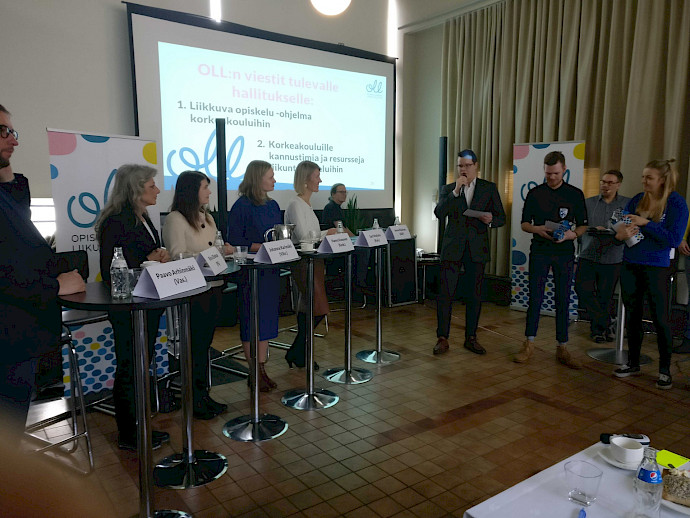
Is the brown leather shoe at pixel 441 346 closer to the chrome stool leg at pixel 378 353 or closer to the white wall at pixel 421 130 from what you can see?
the chrome stool leg at pixel 378 353

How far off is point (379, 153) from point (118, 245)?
16.0 feet

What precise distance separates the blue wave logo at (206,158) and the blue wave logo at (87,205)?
188 cm

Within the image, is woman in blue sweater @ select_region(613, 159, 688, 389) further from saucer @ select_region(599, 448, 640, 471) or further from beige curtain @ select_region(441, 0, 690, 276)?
saucer @ select_region(599, 448, 640, 471)

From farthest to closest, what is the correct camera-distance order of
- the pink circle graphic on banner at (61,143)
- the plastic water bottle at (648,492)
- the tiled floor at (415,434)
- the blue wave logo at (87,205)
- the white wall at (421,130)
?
1. the white wall at (421,130)
2. the blue wave logo at (87,205)
3. the pink circle graphic on banner at (61,143)
4. the tiled floor at (415,434)
5. the plastic water bottle at (648,492)

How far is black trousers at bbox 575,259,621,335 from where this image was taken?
4.62 m

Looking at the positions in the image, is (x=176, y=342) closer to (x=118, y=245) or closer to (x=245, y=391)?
(x=245, y=391)

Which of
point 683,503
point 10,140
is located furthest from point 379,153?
point 683,503

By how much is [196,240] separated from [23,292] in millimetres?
1327

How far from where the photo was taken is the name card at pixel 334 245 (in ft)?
10.1

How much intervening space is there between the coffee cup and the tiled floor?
2.61 feet

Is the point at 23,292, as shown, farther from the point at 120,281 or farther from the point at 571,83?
the point at 571,83

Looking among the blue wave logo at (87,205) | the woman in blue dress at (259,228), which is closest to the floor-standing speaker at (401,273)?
the woman in blue dress at (259,228)

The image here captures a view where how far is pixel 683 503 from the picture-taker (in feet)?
4.26

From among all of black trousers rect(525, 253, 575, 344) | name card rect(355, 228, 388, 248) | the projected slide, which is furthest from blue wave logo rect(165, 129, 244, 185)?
black trousers rect(525, 253, 575, 344)
